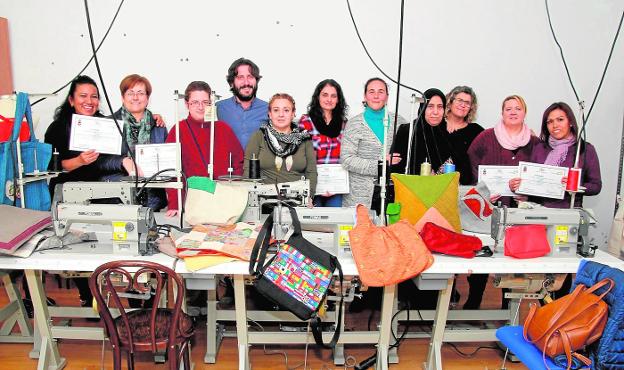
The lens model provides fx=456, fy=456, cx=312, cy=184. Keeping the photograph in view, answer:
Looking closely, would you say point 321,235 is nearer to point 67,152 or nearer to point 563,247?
point 563,247

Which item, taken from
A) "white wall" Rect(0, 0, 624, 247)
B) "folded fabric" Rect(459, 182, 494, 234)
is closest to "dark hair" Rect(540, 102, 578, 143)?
"folded fabric" Rect(459, 182, 494, 234)

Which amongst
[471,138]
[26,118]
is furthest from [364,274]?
[26,118]

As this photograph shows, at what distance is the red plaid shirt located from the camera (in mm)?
3506

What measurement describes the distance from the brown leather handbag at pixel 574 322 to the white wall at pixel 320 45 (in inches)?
101

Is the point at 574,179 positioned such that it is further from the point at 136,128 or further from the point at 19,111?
the point at 19,111

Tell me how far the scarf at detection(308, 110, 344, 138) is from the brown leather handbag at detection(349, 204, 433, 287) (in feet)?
4.37

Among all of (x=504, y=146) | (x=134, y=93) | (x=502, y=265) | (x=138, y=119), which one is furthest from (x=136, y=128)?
(x=504, y=146)

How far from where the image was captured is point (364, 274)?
2119mm

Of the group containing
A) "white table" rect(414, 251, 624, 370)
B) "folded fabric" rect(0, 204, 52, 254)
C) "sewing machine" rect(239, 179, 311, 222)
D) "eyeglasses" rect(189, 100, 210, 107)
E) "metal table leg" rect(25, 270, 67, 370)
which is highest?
"eyeglasses" rect(189, 100, 210, 107)

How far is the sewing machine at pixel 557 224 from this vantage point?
2318 mm

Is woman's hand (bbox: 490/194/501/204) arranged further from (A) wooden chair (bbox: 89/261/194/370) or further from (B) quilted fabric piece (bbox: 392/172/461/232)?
(A) wooden chair (bbox: 89/261/194/370)

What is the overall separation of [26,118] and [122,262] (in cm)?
162

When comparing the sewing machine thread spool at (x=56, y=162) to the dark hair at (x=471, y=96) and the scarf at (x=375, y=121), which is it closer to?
the scarf at (x=375, y=121)

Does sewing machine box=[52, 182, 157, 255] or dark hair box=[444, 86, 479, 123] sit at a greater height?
dark hair box=[444, 86, 479, 123]
